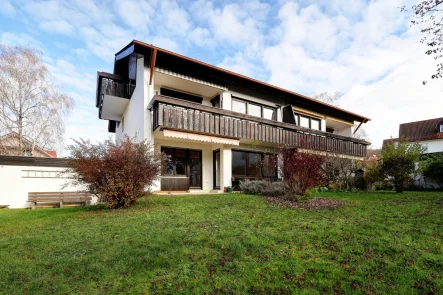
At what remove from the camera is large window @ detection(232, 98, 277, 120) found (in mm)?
16469

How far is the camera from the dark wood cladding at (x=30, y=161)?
12547 mm

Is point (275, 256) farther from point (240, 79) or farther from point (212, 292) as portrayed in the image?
point (240, 79)

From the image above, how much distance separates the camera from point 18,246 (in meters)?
4.90

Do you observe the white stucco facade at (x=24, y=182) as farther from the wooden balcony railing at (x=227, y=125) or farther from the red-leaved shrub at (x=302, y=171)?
the red-leaved shrub at (x=302, y=171)

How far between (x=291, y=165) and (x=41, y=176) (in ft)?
43.7

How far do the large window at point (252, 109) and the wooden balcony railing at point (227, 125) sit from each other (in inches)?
78.2

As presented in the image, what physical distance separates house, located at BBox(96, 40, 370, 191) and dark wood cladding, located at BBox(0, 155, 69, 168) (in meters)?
4.45

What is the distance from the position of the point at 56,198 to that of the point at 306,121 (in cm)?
1872

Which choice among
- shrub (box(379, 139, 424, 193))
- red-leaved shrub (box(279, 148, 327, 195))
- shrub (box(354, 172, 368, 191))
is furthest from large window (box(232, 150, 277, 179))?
shrub (box(379, 139, 424, 193))

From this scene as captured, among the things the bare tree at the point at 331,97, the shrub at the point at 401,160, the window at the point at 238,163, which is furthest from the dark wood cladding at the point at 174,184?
the bare tree at the point at 331,97

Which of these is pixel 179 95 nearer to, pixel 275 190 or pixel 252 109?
pixel 252 109

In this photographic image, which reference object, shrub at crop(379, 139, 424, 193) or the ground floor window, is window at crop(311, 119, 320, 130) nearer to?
shrub at crop(379, 139, 424, 193)

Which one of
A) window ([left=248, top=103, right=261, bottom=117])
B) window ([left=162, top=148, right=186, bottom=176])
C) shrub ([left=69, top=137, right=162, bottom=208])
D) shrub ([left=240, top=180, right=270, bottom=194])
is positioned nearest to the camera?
shrub ([left=69, top=137, right=162, bottom=208])

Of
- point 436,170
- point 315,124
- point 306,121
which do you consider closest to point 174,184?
point 306,121
